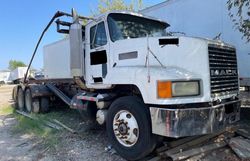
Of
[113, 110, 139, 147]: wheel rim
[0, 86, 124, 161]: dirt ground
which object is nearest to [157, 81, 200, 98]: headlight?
[113, 110, 139, 147]: wheel rim

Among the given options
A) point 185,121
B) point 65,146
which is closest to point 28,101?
point 65,146

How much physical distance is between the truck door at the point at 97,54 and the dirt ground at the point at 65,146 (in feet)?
4.52

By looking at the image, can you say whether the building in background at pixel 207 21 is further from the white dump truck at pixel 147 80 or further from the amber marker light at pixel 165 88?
the amber marker light at pixel 165 88

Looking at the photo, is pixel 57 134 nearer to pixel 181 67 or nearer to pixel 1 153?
pixel 1 153

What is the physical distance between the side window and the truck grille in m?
2.29

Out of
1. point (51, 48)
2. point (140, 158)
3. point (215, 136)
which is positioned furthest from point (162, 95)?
point (51, 48)

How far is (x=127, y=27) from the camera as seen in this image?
5.73m

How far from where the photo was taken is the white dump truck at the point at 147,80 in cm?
428

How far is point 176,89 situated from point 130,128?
45.0 inches

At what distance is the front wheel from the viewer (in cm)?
456

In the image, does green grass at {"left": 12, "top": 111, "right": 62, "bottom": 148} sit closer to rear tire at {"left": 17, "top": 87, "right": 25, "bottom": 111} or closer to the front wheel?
the front wheel

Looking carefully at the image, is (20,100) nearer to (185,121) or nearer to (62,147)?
(62,147)

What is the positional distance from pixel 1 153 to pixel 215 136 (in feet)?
14.4

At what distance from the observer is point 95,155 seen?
5.36m
